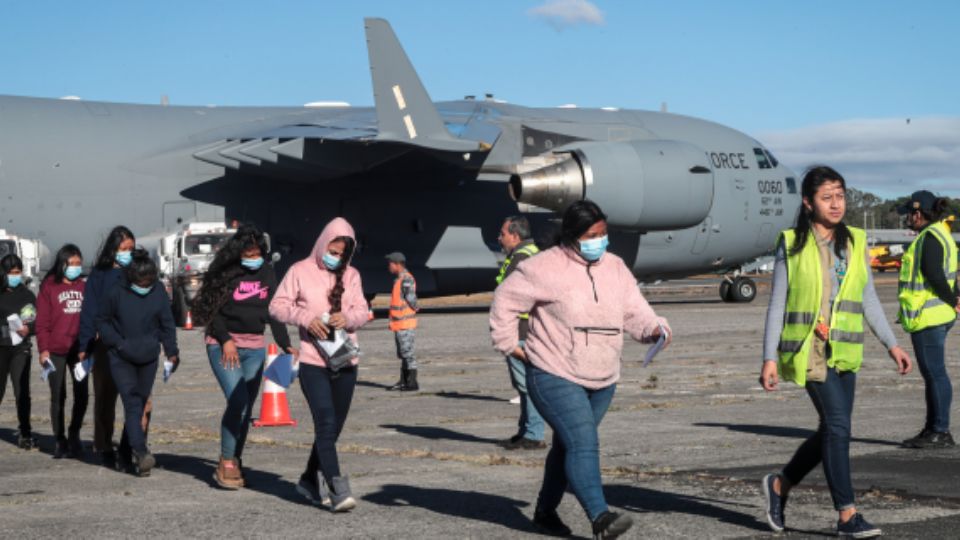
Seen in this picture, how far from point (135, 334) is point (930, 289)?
6410 mm

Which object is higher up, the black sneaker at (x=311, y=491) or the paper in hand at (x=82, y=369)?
the paper in hand at (x=82, y=369)

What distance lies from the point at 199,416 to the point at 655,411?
4709 mm

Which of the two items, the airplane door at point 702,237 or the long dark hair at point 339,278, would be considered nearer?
the long dark hair at point 339,278

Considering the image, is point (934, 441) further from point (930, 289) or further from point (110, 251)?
point (110, 251)

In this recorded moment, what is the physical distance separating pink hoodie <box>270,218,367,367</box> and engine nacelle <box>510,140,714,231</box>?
62.6ft

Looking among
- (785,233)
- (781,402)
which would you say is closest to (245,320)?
(785,233)

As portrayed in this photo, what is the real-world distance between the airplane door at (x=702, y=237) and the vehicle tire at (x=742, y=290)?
4368 mm

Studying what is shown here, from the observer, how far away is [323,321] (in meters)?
8.91

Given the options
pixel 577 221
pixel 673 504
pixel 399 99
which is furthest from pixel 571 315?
pixel 399 99

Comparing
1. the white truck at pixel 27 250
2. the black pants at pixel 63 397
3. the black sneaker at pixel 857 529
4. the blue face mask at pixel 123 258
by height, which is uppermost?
the white truck at pixel 27 250

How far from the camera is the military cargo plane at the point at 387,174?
93.7 ft

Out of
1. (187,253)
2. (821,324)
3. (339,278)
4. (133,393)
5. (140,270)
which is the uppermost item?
(187,253)

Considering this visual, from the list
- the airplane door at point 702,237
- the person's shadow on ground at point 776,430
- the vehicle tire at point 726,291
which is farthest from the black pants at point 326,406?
Answer: the vehicle tire at point 726,291

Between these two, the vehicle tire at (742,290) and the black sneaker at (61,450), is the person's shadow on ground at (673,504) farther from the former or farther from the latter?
the vehicle tire at (742,290)
